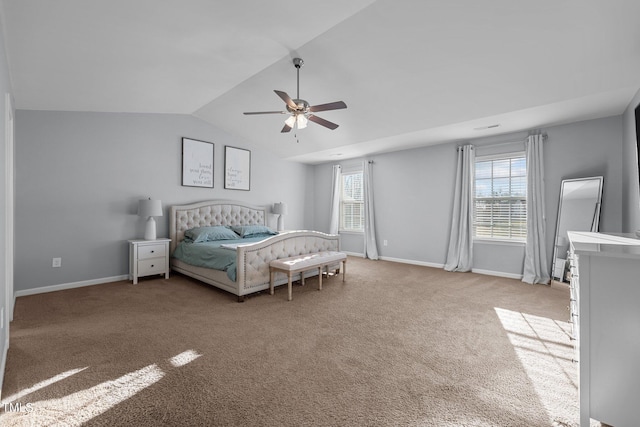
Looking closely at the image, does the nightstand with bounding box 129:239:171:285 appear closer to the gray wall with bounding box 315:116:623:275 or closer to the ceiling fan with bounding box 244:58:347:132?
the ceiling fan with bounding box 244:58:347:132

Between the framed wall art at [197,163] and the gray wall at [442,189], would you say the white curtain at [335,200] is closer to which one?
the gray wall at [442,189]

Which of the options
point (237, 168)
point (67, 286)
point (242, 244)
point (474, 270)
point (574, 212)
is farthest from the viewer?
point (237, 168)

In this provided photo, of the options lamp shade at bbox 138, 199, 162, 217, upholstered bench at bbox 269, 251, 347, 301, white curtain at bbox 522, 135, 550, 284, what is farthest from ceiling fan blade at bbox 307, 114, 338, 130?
white curtain at bbox 522, 135, 550, 284

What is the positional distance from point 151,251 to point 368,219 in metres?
4.23

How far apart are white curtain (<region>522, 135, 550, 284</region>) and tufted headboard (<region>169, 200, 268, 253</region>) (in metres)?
4.83

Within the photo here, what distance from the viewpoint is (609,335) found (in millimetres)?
1435

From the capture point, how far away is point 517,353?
2.27 metres

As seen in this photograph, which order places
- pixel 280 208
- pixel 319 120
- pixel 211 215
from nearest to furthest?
pixel 319 120 → pixel 211 215 → pixel 280 208

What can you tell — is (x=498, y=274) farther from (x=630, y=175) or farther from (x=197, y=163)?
(x=197, y=163)

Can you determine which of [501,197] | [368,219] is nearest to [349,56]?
[501,197]

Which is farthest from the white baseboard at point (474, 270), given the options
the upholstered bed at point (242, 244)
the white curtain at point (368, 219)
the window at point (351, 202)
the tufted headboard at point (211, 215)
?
the tufted headboard at point (211, 215)

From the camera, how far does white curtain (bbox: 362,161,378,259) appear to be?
6.41 metres

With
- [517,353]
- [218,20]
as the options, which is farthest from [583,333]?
[218,20]

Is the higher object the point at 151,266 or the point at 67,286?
the point at 151,266
